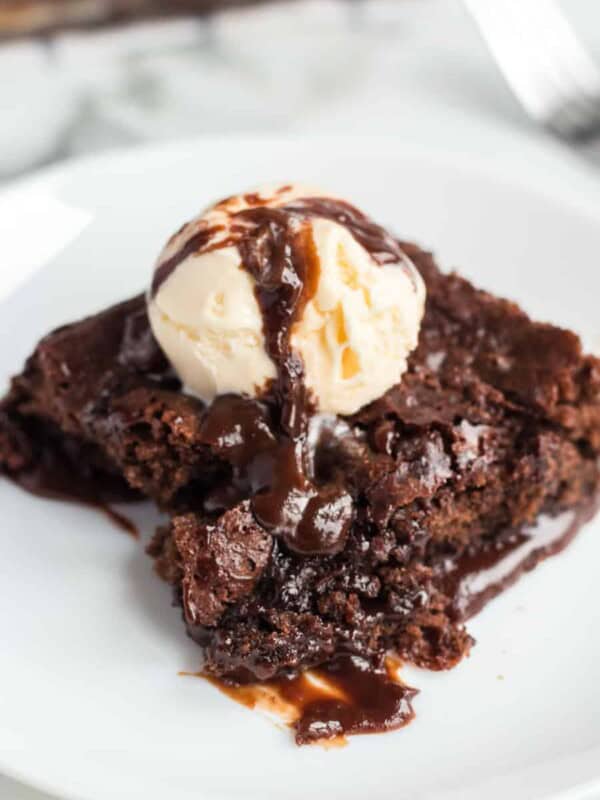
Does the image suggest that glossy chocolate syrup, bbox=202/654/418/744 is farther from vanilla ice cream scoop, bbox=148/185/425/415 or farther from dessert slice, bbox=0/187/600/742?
vanilla ice cream scoop, bbox=148/185/425/415

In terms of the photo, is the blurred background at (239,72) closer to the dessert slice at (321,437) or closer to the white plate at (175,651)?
the white plate at (175,651)

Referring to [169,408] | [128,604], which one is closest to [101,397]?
[169,408]

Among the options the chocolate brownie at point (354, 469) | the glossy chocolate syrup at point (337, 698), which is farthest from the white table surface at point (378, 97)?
the glossy chocolate syrup at point (337, 698)

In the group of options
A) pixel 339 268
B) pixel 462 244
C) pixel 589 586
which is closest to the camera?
pixel 339 268

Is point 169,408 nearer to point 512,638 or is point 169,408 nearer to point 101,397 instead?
point 101,397

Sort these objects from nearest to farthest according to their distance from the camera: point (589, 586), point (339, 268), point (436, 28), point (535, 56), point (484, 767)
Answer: point (484, 767)
point (339, 268)
point (589, 586)
point (535, 56)
point (436, 28)

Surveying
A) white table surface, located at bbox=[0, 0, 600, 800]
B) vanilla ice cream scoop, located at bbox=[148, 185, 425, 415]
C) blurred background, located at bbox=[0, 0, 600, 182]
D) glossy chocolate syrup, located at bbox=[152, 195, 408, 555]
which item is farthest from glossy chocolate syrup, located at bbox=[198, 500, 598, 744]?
blurred background, located at bbox=[0, 0, 600, 182]

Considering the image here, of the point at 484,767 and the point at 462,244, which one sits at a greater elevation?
the point at 462,244

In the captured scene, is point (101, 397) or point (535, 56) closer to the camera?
point (101, 397)

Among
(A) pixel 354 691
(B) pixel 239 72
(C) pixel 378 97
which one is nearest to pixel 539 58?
(C) pixel 378 97
